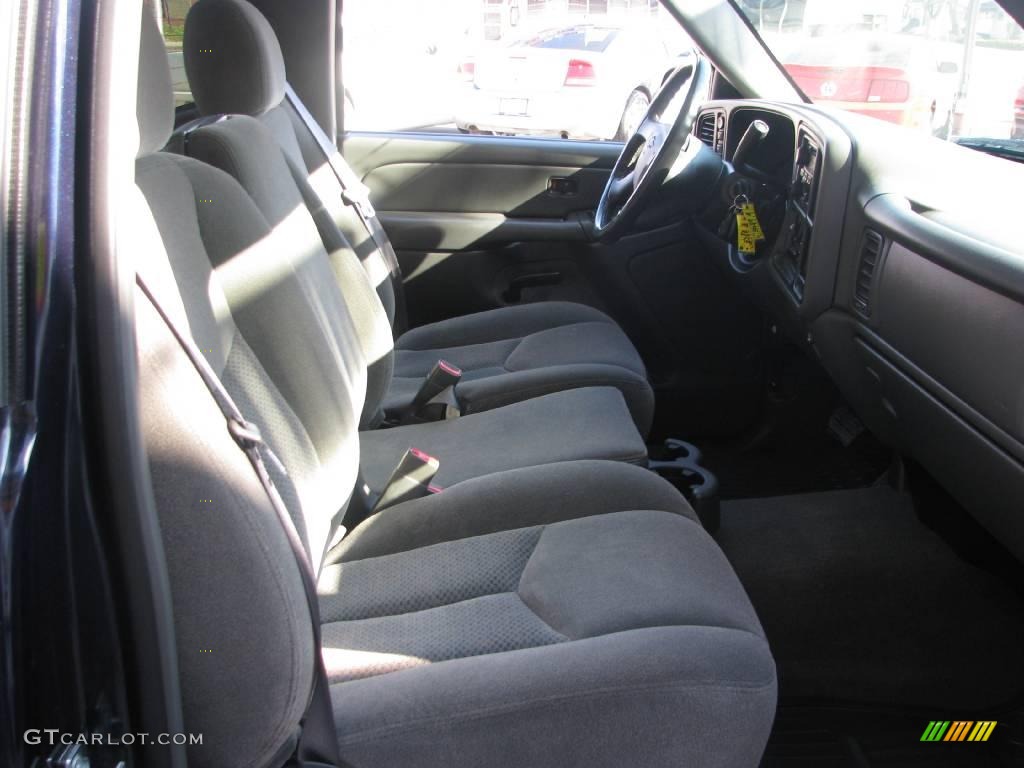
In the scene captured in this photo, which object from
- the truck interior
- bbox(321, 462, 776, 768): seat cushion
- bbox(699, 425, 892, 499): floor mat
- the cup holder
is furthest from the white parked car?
bbox(321, 462, 776, 768): seat cushion

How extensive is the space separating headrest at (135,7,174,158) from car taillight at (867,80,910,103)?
1781 millimetres

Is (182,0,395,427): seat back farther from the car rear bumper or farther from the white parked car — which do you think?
the white parked car

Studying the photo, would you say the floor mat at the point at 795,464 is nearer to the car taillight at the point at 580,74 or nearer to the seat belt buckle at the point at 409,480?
the seat belt buckle at the point at 409,480

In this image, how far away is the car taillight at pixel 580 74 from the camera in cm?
449

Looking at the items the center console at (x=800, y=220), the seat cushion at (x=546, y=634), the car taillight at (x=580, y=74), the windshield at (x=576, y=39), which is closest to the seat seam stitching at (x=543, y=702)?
the seat cushion at (x=546, y=634)

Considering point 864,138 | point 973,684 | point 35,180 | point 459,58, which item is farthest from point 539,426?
point 459,58

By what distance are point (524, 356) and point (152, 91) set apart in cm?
132

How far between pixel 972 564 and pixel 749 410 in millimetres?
793

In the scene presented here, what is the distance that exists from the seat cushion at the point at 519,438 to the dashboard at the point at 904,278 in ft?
1.35

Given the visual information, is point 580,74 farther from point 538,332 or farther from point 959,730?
point 959,730

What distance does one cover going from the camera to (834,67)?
2416 mm

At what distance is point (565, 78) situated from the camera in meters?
4.51

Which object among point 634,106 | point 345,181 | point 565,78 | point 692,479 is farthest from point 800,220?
point 565,78

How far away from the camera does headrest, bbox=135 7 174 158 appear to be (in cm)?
103
